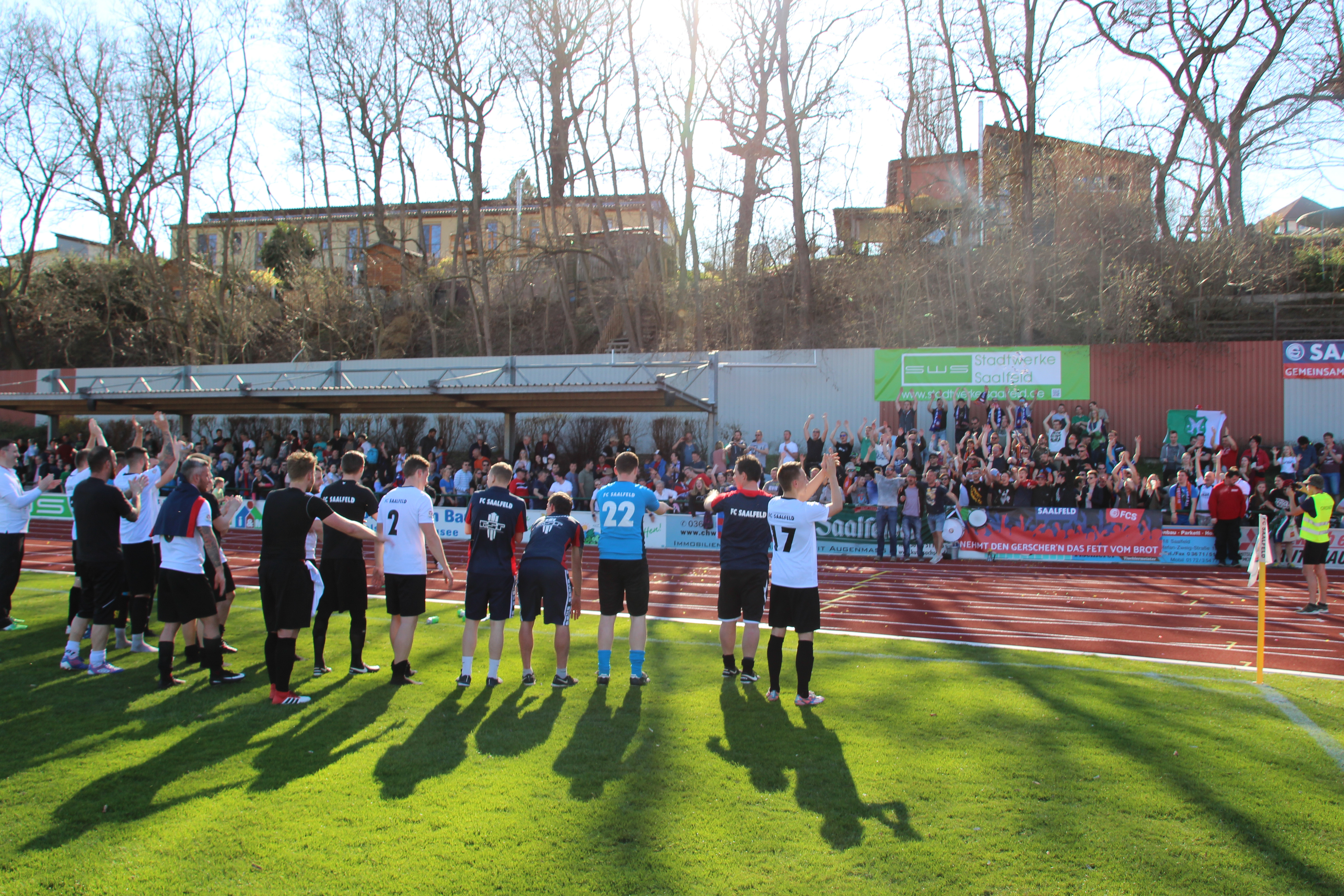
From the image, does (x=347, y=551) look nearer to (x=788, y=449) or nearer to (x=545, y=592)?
(x=545, y=592)

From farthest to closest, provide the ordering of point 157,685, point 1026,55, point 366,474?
point 1026,55, point 366,474, point 157,685

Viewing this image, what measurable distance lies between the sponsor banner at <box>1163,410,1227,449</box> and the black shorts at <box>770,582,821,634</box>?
18.3 meters

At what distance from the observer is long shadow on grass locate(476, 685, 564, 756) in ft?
17.5

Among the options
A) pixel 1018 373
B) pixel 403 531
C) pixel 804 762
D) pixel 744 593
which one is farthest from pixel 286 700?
pixel 1018 373

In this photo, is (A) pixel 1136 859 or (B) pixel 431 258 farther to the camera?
(B) pixel 431 258

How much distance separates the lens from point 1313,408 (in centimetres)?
2022

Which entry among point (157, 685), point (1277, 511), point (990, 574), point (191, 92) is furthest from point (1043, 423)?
point (191, 92)

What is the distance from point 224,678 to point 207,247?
36005 millimetres

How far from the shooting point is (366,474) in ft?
71.3

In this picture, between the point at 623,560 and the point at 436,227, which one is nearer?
the point at 623,560

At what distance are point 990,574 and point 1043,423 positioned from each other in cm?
731

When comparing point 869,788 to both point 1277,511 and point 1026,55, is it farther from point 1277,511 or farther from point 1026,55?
point 1026,55

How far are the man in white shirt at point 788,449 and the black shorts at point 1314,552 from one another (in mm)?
9381

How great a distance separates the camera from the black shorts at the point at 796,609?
20.4 ft
